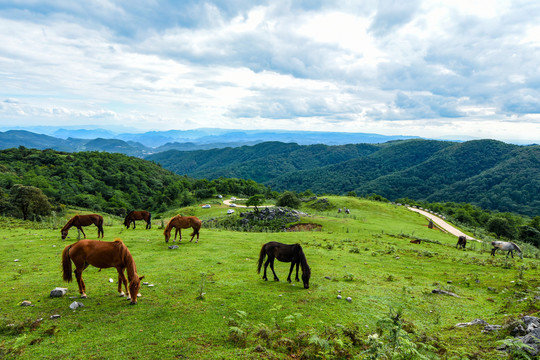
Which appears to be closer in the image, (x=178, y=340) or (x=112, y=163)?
(x=178, y=340)

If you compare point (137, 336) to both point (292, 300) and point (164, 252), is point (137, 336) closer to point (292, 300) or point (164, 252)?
point (292, 300)

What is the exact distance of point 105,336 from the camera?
6711 millimetres

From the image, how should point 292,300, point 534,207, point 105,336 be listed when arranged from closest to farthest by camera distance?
point 105,336 → point 292,300 → point 534,207

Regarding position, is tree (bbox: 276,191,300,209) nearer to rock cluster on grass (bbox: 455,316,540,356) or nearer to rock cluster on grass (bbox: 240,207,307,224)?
rock cluster on grass (bbox: 240,207,307,224)

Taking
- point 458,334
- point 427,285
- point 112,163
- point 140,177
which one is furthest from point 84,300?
point 112,163

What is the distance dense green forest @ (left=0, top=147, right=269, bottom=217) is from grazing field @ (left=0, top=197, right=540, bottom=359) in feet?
242

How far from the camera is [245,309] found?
28.6 ft

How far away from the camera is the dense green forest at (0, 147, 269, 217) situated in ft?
281

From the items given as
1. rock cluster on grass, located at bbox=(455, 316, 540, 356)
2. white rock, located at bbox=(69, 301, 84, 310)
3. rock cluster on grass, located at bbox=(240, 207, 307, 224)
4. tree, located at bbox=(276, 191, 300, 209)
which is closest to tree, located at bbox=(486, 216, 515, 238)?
tree, located at bbox=(276, 191, 300, 209)

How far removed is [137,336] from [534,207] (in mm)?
184973

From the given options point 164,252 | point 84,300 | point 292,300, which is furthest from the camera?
point 164,252

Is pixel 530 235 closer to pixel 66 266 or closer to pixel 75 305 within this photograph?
pixel 75 305

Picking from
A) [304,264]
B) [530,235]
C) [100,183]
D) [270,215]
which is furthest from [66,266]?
[100,183]

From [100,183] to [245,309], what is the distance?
12308 cm
